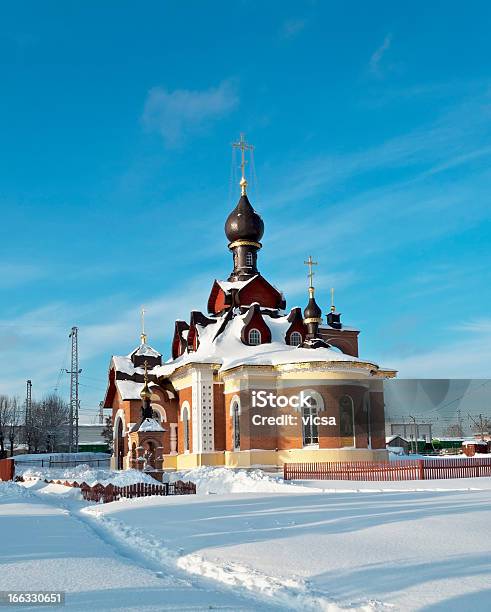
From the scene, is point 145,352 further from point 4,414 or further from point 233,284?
point 4,414

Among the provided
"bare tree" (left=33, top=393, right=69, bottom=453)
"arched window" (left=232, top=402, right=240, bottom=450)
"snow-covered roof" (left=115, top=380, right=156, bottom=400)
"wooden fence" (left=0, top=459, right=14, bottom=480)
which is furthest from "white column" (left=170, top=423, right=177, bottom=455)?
"bare tree" (left=33, top=393, right=69, bottom=453)

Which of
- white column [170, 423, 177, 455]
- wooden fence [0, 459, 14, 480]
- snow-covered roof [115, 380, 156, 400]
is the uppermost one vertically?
snow-covered roof [115, 380, 156, 400]

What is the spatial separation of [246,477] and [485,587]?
718 inches

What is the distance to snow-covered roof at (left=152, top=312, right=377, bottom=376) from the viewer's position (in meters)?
30.6

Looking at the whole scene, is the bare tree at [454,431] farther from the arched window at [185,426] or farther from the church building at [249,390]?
the arched window at [185,426]

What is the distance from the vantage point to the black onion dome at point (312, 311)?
33.3 m

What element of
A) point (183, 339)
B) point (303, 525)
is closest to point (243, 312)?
point (183, 339)

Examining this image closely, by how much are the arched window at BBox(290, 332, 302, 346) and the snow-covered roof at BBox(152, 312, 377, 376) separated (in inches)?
17.7

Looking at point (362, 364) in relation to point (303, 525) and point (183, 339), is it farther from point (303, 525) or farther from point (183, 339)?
point (303, 525)

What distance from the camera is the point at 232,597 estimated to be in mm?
6930

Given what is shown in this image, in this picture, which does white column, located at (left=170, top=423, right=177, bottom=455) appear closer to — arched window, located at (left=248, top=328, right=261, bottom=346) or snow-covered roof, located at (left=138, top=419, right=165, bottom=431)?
arched window, located at (left=248, top=328, right=261, bottom=346)

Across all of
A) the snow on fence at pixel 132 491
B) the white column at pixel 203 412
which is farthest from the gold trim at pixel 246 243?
the snow on fence at pixel 132 491

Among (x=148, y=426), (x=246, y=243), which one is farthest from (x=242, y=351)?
(x=246, y=243)

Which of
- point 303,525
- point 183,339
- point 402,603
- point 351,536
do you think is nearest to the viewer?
point 402,603
